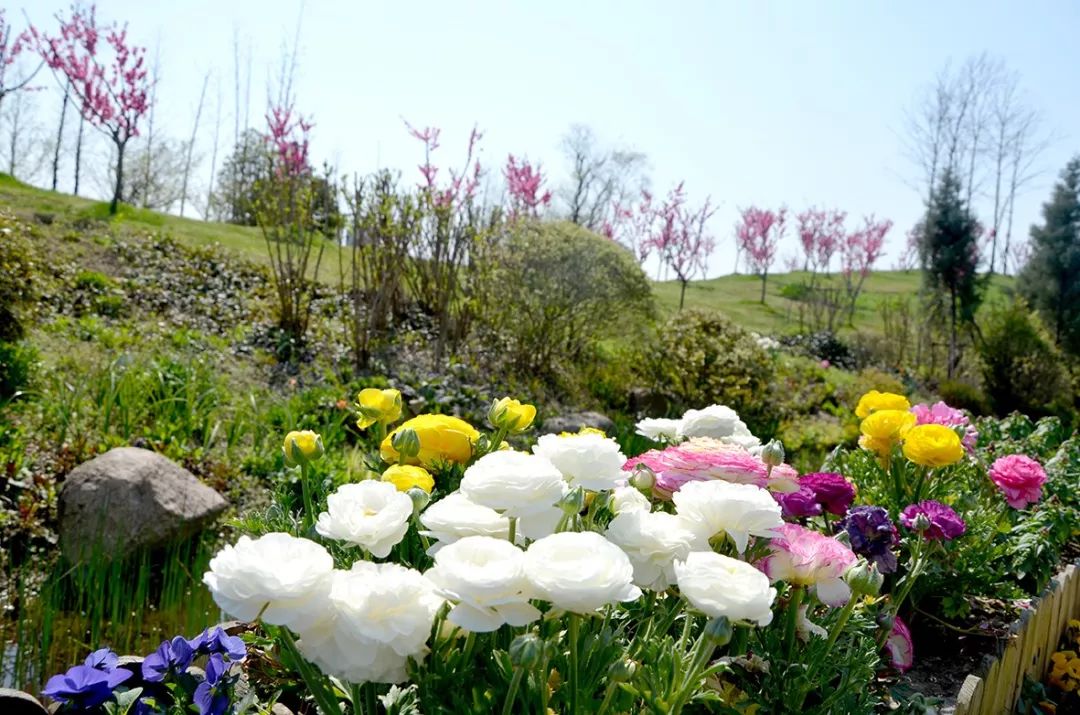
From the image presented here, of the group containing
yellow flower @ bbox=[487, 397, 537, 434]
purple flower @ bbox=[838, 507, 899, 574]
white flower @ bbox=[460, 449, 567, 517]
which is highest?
yellow flower @ bbox=[487, 397, 537, 434]

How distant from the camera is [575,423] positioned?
599 centimetres

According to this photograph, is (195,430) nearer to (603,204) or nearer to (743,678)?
(743,678)

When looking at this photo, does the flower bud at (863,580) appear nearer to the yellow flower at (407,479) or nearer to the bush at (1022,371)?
the yellow flower at (407,479)

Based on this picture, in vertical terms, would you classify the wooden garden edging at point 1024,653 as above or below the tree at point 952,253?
below

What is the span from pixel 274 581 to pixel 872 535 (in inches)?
60.8

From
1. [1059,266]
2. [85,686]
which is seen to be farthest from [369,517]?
[1059,266]

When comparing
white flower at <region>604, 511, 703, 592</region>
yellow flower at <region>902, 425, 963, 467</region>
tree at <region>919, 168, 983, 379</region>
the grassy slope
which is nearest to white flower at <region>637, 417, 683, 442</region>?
white flower at <region>604, 511, 703, 592</region>

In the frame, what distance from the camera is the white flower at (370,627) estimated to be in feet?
2.74

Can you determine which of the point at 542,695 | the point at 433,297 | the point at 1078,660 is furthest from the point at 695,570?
the point at 433,297

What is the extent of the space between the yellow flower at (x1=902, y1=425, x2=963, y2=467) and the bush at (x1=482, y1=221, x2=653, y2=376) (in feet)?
16.5

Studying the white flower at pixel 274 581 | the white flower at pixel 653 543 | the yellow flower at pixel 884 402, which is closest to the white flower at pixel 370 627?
the white flower at pixel 274 581

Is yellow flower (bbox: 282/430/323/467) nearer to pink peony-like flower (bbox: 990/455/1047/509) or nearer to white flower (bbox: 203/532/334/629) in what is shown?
white flower (bbox: 203/532/334/629)

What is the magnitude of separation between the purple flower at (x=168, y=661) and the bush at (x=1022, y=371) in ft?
38.2

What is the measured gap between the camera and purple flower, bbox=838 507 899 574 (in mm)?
1878
